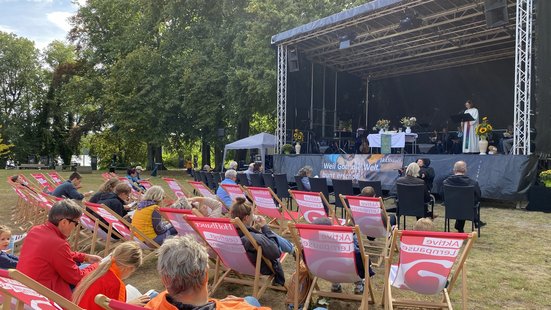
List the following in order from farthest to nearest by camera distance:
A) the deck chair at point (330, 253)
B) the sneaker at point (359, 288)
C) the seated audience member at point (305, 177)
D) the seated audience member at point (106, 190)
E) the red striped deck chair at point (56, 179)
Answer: the red striped deck chair at point (56, 179), the seated audience member at point (305, 177), the seated audience member at point (106, 190), the sneaker at point (359, 288), the deck chair at point (330, 253)

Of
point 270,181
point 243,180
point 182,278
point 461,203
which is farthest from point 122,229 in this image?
point 243,180

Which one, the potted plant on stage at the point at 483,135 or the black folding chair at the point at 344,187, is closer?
the black folding chair at the point at 344,187

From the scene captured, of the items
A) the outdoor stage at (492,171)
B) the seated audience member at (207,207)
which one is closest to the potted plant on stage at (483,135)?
the outdoor stage at (492,171)

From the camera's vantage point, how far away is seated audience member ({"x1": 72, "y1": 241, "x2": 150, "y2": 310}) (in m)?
1.93

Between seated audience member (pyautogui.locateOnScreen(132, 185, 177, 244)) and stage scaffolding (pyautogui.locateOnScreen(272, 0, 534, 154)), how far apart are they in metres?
8.02

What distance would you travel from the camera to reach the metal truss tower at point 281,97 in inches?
605

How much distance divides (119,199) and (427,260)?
3758 millimetres

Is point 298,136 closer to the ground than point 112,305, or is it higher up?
higher up

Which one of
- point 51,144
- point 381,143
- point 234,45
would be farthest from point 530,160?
point 51,144

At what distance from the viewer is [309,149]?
16.3 m

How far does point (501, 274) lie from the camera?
4406mm

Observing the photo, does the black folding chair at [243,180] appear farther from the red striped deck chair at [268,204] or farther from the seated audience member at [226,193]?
the red striped deck chair at [268,204]

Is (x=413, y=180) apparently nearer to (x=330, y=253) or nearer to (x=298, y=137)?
(x=330, y=253)

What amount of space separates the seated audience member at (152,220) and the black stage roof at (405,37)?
9.41m
